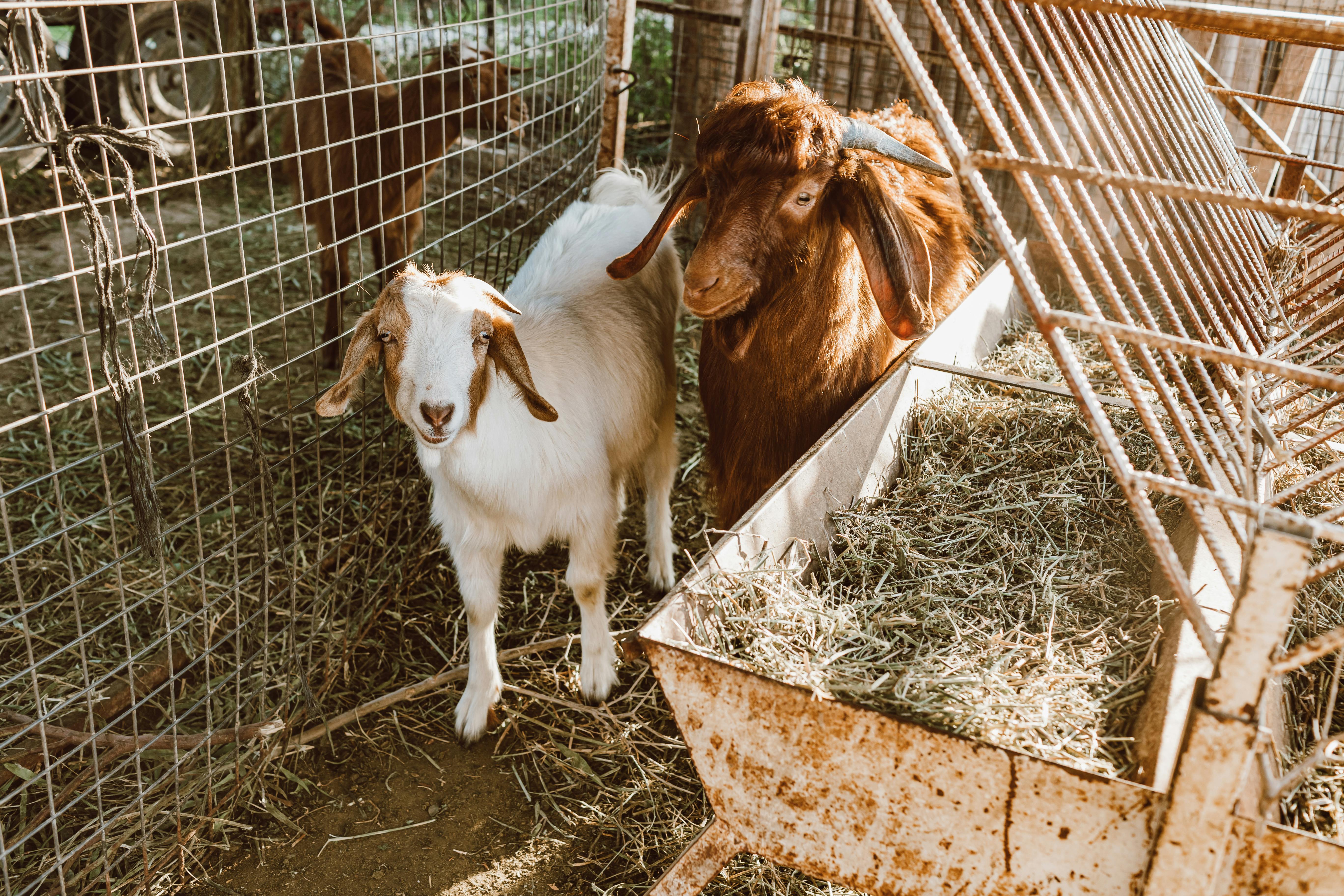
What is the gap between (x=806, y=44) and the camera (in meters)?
8.12

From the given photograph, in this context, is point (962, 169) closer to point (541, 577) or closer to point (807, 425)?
point (807, 425)

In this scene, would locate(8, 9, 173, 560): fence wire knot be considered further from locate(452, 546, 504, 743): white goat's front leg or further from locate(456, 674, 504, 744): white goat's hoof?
locate(456, 674, 504, 744): white goat's hoof

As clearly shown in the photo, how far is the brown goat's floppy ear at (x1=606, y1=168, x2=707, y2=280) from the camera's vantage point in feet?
9.77

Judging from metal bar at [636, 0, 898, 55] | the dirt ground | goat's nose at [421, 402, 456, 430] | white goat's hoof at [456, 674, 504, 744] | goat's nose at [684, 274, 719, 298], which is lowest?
the dirt ground

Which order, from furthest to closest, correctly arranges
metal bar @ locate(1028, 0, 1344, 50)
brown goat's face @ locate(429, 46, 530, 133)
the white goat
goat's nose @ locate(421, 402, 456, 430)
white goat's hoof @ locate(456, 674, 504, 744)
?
brown goat's face @ locate(429, 46, 530, 133)
white goat's hoof @ locate(456, 674, 504, 744)
the white goat
goat's nose @ locate(421, 402, 456, 430)
metal bar @ locate(1028, 0, 1344, 50)

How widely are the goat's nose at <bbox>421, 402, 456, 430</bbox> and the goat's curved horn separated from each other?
1370mm

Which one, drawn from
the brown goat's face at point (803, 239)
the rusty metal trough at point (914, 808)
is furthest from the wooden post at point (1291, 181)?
the rusty metal trough at point (914, 808)

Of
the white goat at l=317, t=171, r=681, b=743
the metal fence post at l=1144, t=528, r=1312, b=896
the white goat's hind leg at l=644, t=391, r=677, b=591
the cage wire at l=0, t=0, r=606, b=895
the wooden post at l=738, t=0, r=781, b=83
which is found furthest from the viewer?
the wooden post at l=738, t=0, r=781, b=83

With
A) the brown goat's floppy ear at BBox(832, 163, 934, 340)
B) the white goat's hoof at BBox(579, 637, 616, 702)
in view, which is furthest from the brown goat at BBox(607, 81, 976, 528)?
the white goat's hoof at BBox(579, 637, 616, 702)

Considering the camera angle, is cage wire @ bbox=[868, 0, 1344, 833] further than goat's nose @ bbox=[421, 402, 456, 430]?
No

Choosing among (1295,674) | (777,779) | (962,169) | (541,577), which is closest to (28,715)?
(541,577)

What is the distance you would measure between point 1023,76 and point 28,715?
9.78 ft

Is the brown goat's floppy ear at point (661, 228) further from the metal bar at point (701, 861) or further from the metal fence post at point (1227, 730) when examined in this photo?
the metal fence post at point (1227, 730)

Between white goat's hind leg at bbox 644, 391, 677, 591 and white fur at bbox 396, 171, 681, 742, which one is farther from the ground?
white fur at bbox 396, 171, 681, 742
